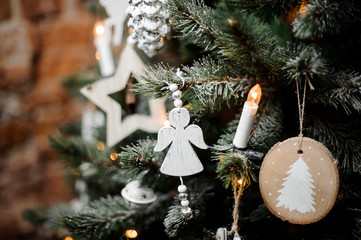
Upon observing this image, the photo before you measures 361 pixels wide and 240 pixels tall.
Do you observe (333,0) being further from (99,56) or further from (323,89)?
(99,56)

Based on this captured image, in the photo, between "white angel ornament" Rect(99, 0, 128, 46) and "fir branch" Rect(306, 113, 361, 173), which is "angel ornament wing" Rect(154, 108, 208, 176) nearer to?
"fir branch" Rect(306, 113, 361, 173)

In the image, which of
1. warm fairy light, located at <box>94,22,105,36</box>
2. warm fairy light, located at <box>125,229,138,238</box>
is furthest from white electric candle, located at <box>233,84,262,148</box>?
warm fairy light, located at <box>94,22,105,36</box>

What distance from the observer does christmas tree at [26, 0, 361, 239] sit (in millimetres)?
428

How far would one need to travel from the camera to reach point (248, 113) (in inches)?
16.4

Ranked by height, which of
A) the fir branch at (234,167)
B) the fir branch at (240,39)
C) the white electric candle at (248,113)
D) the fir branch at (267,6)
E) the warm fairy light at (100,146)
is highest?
the fir branch at (267,6)

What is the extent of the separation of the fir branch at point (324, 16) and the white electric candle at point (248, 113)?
0.48 ft

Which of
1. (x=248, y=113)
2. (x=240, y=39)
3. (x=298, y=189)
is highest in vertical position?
(x=240, y=39)

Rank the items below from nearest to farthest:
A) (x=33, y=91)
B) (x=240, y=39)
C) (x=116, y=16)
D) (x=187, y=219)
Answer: (x=240, y=39) → (x=187, y=219) → (x=116, y=16) → (x=33, y=91)

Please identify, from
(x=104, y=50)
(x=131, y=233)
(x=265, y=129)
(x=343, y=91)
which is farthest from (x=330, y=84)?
(x=104, y=50)

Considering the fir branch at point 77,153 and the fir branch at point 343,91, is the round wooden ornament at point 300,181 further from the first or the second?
the fir branch at point 77,153

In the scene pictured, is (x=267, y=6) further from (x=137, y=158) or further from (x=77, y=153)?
(x=77, y=153)

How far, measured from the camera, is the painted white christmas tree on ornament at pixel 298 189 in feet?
1.40

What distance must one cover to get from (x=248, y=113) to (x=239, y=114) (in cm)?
12

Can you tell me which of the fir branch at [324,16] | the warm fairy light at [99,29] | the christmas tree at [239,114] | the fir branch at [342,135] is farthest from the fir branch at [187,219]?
the warm fairy light at [99,29]
